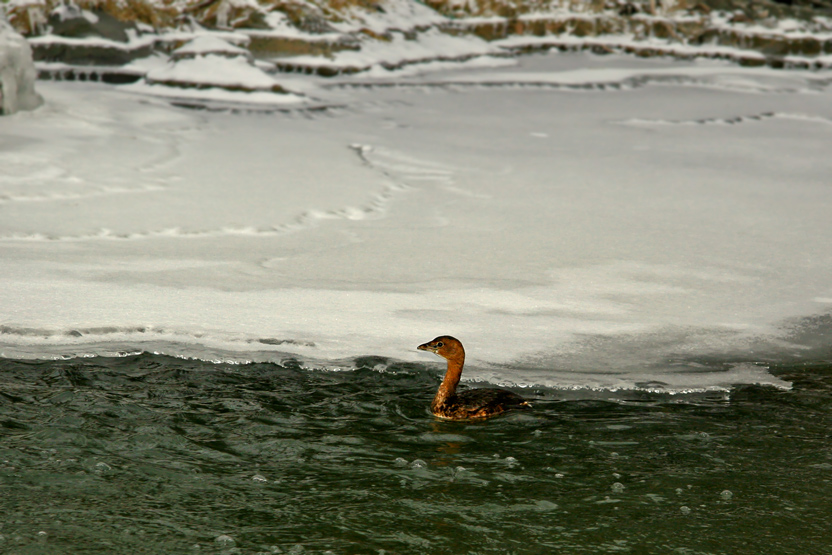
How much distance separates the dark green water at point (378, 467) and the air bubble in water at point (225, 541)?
11 millimetres

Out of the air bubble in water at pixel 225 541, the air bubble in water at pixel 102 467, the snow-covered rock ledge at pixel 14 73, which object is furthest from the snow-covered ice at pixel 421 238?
the air bubble in water at pixel 225 541

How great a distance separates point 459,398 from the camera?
4.14 meters

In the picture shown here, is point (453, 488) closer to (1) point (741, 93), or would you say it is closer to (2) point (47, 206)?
(2) point (47, 206)

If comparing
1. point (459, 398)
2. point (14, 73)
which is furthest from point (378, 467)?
point (14, 73)

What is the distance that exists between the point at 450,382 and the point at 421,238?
3056 millimetres

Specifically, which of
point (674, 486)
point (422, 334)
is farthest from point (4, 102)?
point (674, 486)

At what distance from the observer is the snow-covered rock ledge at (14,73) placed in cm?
1100

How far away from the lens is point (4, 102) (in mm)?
11148

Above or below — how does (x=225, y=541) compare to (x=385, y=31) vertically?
below

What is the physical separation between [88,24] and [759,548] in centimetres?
1603

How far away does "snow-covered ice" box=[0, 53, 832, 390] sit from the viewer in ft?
16.8

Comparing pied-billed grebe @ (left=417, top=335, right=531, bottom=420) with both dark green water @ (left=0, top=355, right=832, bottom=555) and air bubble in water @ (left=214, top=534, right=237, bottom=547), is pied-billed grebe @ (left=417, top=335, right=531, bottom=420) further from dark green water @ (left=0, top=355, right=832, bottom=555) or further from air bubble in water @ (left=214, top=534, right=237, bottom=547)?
air bubble in water @ (left=214, top=534, right=237, bottom=547)

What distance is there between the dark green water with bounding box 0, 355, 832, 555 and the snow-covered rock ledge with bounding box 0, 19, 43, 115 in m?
7.68

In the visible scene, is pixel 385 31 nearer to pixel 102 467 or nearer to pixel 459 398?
pixel 459 398
